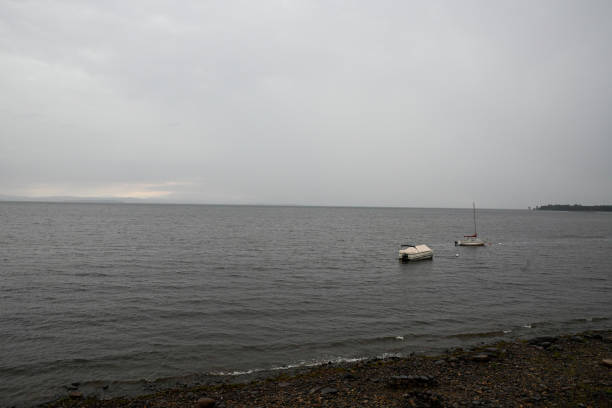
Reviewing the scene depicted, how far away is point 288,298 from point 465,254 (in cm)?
3655

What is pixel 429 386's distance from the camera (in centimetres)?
1186

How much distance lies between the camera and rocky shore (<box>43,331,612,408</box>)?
10781mm

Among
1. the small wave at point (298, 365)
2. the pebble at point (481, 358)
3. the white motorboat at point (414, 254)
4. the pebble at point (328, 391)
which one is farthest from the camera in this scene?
the white motorboat at point (414, 254)

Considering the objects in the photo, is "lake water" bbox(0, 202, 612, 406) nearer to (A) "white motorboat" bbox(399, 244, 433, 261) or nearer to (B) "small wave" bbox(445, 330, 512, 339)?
(B) "small wave" bbox(445, 330, 512, 339)

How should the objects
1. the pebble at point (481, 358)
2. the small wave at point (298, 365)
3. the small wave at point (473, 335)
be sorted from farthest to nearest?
the small wave at point (473, 335) → the pebble at point (481, 358) → the small wave at point (298, 365)

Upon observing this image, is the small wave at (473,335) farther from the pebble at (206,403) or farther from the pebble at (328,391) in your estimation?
the pebble at (206,403)

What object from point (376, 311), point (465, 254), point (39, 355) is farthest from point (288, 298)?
point (465, 254)

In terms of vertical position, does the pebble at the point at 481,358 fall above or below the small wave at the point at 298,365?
above

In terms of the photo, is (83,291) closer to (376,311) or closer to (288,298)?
(288,298)

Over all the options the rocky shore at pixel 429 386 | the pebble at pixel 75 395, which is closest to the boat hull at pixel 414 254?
the rocky shore at pixel 429 386

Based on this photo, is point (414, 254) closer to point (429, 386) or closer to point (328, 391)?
point (429, 386)

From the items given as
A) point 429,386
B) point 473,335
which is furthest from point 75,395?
point 473,335

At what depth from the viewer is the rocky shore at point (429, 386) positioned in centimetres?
1078

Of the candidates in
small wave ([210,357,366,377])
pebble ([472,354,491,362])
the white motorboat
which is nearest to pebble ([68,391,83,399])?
small wave ([210,357,366,377])
